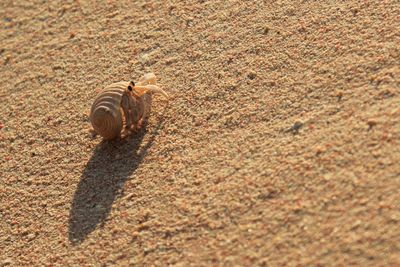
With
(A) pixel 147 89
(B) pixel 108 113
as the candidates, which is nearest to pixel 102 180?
(B) pixel 108 113

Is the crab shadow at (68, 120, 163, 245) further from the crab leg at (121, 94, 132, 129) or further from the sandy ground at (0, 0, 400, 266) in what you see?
the crab leg at (121, 94, 132, 129)

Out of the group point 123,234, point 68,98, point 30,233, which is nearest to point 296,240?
point 123,234

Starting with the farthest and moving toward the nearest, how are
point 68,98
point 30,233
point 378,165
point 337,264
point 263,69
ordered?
point 68,98 < point 263,69 < point 30,233 < point 378,165 < point 337,264

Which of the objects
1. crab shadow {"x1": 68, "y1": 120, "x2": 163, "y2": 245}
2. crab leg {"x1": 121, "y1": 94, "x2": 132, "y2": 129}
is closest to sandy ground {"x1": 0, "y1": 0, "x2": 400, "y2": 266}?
crab shadow {"x1": 68, "y1": 120, "x2": 163, "y2": 245}

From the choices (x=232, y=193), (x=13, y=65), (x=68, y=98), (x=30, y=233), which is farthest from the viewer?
(x=13, y=65)

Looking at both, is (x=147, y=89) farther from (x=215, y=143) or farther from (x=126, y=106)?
(x=215, y=143)

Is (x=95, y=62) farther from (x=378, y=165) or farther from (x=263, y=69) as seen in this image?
(x=378, y=165)

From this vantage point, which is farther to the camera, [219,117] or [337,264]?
[219,117]
